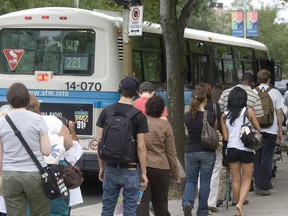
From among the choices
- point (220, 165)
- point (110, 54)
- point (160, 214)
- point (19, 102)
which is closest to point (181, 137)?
point (220, 165)

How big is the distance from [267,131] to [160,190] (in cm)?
378

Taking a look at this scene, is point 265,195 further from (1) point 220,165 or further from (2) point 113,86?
(2) point 113,86

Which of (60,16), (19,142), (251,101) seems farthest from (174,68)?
(19,142)

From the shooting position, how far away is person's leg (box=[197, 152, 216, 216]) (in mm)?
8289

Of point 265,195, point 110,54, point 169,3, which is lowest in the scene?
point 265,195

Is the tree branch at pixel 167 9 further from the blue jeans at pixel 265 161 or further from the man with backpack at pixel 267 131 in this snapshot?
the blue jeans at pixel 265 161

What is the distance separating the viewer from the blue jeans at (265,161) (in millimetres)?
10695

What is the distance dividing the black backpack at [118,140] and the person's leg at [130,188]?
16 centimetres

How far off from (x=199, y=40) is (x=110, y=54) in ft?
14.9

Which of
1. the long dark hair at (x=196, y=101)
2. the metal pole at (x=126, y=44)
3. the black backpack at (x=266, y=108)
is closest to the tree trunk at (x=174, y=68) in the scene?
the metal pole at (x=126, y=44)

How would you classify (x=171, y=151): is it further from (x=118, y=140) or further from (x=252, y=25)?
(x=252, y=25)

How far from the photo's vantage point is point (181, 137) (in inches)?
420

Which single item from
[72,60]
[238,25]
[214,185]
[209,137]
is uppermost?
[238,25]

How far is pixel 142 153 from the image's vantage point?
670cm
